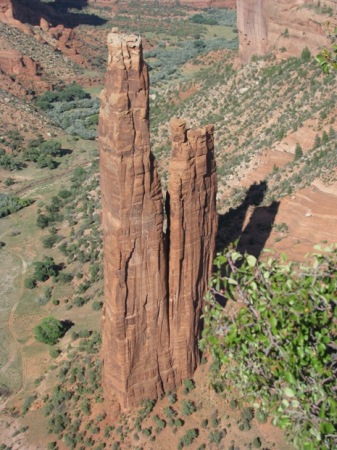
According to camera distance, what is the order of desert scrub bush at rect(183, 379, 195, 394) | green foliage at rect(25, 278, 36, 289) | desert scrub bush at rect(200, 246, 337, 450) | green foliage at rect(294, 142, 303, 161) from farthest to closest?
green foliage at rect(294, 142, 303, 161) → green foliage at rect(25, 278, 36, 289) → desert scrub bush at rect(183, 379, 195, 394) → desert scrub bush at rect(200, 246, 337, 450)

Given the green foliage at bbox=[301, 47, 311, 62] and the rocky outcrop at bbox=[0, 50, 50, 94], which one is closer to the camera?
the green foliage at bbox=[301, 47, 311, 62]

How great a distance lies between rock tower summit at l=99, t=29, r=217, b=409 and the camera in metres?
22.5

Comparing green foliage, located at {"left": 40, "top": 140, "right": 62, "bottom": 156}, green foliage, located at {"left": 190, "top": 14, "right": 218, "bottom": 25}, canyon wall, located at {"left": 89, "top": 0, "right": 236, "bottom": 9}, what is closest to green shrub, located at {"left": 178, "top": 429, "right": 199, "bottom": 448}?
green foliage, located at {"left": 40, "top": 140, "right": 62, "bottom": 156}

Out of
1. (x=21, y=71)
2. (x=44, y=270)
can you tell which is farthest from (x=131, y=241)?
(x=21, y=71)

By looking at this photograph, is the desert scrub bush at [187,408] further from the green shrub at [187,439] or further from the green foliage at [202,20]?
the green foliage at [202,20]

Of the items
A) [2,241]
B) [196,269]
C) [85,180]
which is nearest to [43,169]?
[85,180]

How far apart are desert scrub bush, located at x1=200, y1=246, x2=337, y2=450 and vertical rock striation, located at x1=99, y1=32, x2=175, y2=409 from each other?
952 centimetres

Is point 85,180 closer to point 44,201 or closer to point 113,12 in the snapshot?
point 44,201

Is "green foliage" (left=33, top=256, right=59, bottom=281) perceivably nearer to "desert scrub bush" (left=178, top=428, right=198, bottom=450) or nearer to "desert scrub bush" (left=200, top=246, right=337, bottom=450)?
"desert scrub bush" (left=178, top=428, right=198, bottom=450)

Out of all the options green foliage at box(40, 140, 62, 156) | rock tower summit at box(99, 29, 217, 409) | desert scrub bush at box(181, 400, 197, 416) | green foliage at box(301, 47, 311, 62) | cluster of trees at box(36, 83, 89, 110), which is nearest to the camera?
rock tower summit at box(99, 29, 217, 409)

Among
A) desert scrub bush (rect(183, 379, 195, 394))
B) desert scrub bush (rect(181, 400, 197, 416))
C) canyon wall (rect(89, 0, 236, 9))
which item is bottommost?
desert scrub bush (rect(181, 400, 197, 416))

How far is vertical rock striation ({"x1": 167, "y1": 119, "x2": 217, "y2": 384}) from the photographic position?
25.0 meters

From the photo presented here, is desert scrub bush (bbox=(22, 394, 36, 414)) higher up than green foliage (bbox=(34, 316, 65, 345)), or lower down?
lower down

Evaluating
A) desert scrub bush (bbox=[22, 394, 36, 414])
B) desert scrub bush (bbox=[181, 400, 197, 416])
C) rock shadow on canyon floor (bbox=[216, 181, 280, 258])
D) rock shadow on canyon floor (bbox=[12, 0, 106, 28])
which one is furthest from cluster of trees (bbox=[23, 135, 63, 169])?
desert scrub bush (bbox=[181, 400, 197, 416])
